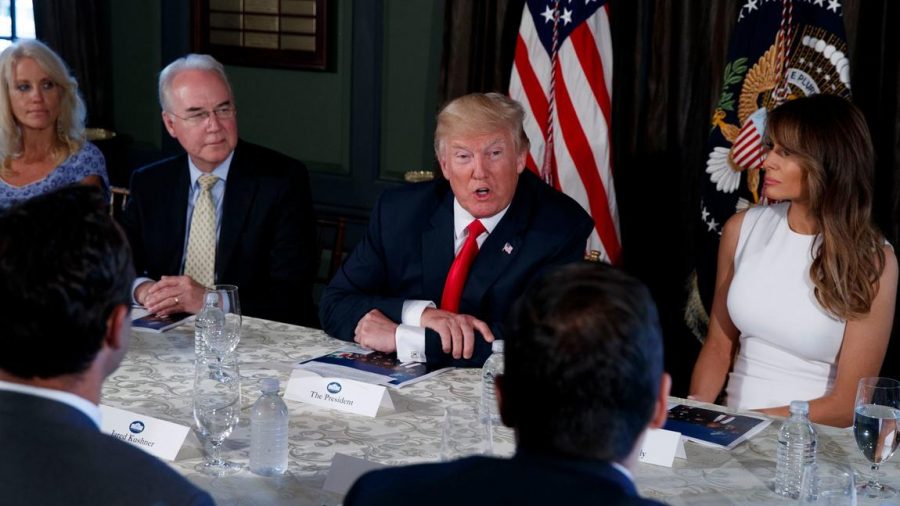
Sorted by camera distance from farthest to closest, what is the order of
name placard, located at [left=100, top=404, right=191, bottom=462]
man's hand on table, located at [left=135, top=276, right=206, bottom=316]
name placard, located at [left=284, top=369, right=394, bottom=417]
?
man's hand on table, located at [left=135, top=276, right=206, bottom=316], name placard, located at [left=284, top=369, right=394, bottom=417], name placard, located at [left=100, top=404, right=191, bottom=462]

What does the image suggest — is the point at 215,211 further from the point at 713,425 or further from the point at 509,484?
the point at 509,484

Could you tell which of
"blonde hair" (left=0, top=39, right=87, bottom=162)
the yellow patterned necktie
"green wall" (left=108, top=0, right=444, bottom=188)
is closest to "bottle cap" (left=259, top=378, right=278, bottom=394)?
the yellow patterned necktie

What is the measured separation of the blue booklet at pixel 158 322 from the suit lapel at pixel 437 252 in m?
0.66

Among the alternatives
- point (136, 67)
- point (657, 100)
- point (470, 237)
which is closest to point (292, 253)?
point (470, 237)

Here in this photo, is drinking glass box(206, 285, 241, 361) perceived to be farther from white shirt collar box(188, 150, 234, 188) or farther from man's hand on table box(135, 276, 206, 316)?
white shirt collar box(188, 150, 234, 188)

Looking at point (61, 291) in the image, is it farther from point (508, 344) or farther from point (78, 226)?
point (508, 344)

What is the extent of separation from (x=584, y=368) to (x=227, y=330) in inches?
57.7

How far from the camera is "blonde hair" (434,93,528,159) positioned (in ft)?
9.50

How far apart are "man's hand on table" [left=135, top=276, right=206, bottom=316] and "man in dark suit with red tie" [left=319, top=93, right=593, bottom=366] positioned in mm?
365

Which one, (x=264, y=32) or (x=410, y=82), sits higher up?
(x=264, y=32)

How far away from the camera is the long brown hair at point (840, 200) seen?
2.79 meters

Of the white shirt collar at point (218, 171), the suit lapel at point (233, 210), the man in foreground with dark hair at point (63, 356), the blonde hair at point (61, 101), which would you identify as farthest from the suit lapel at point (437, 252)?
the blonde hair at point (61, 101)

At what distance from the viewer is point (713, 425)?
226 cm

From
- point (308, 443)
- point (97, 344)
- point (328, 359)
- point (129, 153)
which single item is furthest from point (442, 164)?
point (129, 153)
